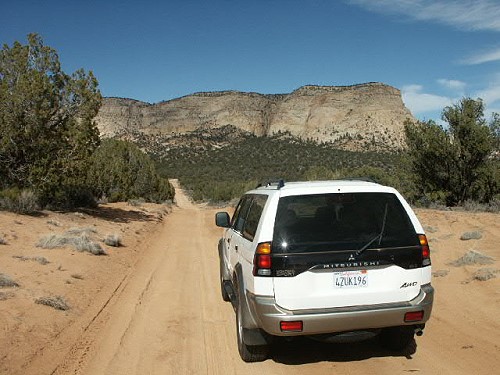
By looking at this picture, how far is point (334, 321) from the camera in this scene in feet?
14.7

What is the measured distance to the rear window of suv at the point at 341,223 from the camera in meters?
4.61

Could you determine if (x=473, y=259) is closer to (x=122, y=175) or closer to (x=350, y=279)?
(x=350, y=279)

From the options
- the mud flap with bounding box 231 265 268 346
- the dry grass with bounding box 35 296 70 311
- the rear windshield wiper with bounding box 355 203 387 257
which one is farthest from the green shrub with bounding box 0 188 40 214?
the rear windshield wiper with bounding box 355 203 387 257

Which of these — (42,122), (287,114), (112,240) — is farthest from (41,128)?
(287,114)

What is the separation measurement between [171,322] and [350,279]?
331 cm

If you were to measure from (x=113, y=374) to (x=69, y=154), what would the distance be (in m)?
16.1

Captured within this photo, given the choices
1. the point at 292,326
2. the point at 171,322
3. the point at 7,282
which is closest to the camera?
the point at 292,326

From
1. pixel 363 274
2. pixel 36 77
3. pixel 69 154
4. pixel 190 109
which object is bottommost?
pixel 363 274

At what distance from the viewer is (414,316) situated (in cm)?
469

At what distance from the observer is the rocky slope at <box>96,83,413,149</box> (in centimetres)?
10300

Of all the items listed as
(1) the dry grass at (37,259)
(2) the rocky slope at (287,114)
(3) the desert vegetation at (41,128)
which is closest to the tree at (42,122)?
(3) the desert vegetation at (41,128)

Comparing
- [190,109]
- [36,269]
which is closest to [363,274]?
[36,269]

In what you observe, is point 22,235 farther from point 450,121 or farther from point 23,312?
point 450,121

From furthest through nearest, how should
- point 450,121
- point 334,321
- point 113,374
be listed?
point 450,121 < point 113,374 < point 334,321
